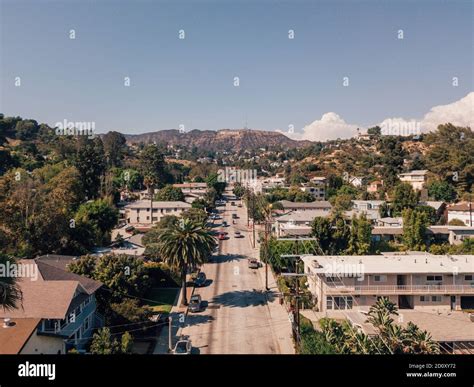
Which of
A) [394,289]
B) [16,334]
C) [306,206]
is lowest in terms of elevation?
[394,289]

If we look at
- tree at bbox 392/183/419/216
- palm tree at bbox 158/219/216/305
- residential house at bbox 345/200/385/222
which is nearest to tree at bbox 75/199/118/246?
palm tree at bbox 158/219/216/305

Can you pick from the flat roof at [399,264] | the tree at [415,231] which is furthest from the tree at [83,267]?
the tree at [415,231]

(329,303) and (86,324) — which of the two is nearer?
(86,324)

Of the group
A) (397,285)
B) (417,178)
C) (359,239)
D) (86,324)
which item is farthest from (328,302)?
(417,178)

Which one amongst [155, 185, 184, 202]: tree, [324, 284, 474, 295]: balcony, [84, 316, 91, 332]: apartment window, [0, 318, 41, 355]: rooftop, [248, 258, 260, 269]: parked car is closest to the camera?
[0, 318, 41, 355]: rooftop

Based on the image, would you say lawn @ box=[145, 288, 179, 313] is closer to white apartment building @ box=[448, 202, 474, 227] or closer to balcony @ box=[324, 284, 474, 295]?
balcony @ box=[324, 284, 474, 295]

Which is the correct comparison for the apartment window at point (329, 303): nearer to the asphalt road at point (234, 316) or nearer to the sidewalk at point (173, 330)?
the asphalt road at point (234, 316)

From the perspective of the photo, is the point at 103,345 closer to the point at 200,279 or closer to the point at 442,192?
the point at 200,279
